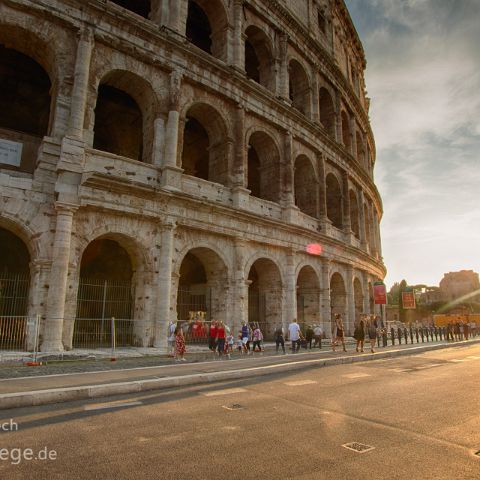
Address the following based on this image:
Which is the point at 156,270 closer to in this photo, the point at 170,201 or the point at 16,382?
the point at 170,201

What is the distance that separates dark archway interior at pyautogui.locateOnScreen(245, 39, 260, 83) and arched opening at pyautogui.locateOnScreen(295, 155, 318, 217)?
18.8 feet

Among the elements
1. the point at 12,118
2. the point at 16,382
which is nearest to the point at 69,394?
the point at 16,382

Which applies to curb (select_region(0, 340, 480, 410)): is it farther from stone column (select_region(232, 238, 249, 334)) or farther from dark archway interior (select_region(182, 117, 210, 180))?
dark archway interior (select_region(182, 117, 210, 180))

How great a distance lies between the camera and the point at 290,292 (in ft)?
56.2

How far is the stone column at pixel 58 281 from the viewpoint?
33.7 ft

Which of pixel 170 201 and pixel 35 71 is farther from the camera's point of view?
pixel 35 71

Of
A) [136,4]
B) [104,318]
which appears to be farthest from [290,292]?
[136,4]

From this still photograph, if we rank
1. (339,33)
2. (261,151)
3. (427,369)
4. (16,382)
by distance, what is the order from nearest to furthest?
(16,382) → (427,369) → (261,151) → (339,33)

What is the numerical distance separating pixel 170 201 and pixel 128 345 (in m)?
5.18

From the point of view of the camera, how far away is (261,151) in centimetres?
1895

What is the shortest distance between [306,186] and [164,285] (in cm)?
1130

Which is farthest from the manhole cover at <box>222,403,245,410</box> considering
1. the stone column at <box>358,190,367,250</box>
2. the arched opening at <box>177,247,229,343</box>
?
the stone column at <box>358,190,367,250</box>

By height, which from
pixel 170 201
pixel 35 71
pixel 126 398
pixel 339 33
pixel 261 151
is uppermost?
pixel 339 33

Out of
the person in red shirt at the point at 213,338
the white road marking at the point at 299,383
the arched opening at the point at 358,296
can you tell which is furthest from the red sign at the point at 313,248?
the white road marking at the point at 299,383
